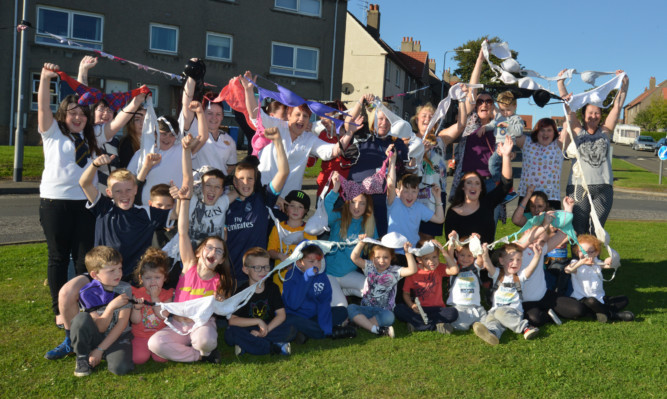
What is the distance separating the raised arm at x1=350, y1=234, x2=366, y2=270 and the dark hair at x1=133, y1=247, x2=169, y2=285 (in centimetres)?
180

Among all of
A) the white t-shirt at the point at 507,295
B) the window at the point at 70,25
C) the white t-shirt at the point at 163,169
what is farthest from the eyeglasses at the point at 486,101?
the window at the point at 70,25

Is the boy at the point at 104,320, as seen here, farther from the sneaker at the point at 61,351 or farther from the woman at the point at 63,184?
the woman at the point at 63,184

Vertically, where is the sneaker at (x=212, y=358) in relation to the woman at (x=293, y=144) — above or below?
below

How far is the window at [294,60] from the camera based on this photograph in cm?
2531

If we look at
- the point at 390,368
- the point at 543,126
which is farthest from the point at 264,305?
the point at 543,126

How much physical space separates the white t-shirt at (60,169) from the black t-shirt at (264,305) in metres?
1.68

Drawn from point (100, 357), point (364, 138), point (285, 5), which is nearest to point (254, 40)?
point (285, 5)

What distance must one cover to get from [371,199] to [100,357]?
9.79 feet

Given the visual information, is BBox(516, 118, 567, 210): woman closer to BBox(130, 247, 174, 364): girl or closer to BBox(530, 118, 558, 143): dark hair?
BBox(530, 118, 558, 143): dark hair

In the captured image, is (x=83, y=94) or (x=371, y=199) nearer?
(x=83, y=94)

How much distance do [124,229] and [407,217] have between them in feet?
9.23

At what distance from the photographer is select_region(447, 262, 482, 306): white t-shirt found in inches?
227

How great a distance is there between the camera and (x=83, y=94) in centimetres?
552

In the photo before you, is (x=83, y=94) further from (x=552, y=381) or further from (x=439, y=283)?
(x=552, y=381)
